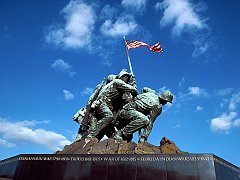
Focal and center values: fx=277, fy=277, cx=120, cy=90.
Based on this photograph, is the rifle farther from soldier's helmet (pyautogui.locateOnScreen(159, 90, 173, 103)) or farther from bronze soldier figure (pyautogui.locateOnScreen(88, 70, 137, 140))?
soldier's helmet (pyautogui.locateOnScreen(159, 90, 173, 103))

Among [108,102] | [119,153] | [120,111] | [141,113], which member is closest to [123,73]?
[108,102]

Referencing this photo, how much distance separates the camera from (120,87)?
12469 millimetres

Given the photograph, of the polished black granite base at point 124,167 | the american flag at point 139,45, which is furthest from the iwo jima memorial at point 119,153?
the american flag at point 139,45

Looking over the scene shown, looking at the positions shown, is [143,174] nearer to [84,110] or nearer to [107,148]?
[107,148]

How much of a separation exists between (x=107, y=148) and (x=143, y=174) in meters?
2.16

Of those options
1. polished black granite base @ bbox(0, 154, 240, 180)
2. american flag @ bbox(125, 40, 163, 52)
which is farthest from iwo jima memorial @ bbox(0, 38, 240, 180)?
american flag @ bbox(125, 40, 163, 52)

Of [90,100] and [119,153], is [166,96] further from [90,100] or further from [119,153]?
[119,153]

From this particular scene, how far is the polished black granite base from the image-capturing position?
8.35m

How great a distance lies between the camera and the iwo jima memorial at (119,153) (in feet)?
28.0

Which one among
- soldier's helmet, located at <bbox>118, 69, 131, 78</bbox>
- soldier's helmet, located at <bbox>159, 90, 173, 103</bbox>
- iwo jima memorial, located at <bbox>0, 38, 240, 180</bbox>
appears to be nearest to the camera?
iwo jima memorial, located at <bbox>0, 38, 240, 180</bbox>

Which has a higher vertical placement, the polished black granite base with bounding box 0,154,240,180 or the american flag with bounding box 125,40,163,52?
the american flag with bounding box 125,40,163,52

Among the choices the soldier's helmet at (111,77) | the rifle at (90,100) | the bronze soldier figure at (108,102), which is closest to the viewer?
the bronze soldier figure at (108,102)

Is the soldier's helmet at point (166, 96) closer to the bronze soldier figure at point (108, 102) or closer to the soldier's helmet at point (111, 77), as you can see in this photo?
the bronze soldier figure at point (108, 102)

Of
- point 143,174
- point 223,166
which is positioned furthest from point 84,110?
point 223,166
